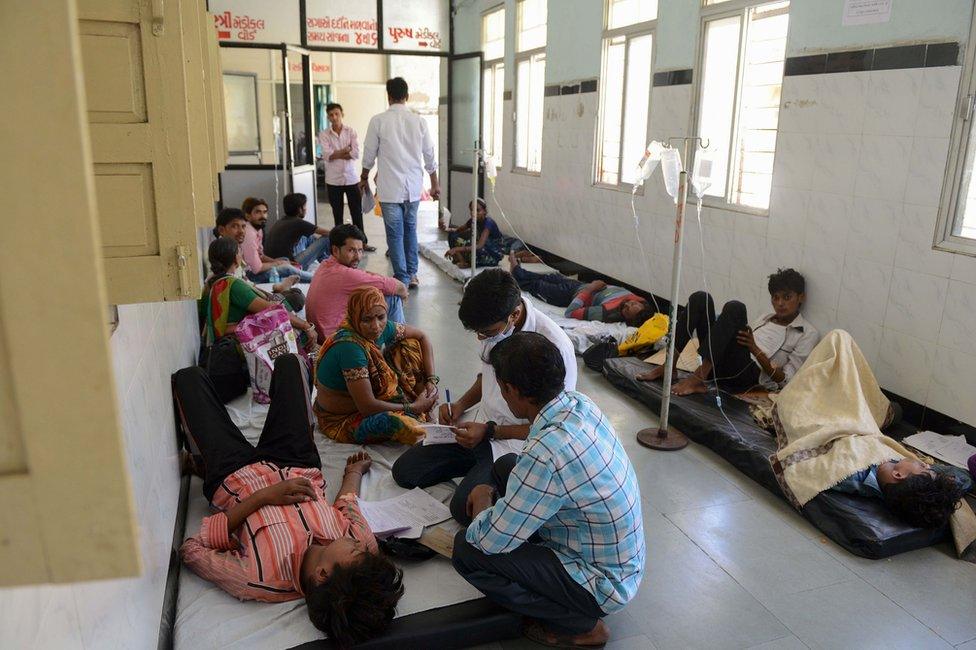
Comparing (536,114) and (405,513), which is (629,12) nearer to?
(536,114)

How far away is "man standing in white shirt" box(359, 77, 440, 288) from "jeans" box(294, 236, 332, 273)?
63 cm

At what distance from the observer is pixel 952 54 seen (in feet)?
10.5

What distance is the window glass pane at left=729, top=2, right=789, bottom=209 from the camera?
432 cm

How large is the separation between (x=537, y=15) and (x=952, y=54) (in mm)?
5109

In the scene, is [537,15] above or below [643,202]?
above

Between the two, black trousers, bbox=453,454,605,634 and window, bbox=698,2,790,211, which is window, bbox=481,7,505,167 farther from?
black trousers, bbox=453,454,605,634

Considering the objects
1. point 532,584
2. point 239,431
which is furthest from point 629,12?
point 532,584

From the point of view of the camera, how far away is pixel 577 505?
188 centimetres

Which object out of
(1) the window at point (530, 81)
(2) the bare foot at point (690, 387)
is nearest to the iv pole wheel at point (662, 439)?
(2) the bare foot at point (690, 387)

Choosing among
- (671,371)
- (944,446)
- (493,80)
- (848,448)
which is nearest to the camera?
(848,448)

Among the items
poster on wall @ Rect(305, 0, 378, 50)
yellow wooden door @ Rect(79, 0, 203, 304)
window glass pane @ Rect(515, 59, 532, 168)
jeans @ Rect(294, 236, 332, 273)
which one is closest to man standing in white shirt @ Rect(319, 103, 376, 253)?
poster on wall @ Rect(305, 0, 378, 50)

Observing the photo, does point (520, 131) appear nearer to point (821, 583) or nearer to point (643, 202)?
point (643, 202)

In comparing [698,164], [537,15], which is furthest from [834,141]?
[537,15]

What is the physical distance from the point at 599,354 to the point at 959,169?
215 centimetres
